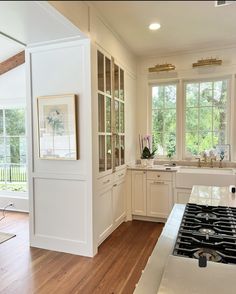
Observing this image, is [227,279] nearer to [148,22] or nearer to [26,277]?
[148,22]

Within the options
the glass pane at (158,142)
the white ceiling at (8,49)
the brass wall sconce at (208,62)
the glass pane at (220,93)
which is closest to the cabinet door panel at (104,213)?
the glass pane at (158,142)

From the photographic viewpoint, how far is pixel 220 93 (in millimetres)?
3746

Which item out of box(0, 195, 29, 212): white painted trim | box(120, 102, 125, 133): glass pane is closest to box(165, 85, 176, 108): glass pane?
box(120, 102, 125, 133): glass pane

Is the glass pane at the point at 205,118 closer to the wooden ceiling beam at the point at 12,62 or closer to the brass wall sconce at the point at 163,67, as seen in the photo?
the brass wall sconce at the point at 163,67

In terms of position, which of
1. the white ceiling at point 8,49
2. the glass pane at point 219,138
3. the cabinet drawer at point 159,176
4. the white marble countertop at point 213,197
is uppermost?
the white ceiling at point 8,49

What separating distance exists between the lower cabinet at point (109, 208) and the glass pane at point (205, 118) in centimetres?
153

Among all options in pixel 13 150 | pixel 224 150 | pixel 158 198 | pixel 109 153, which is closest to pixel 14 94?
pixel 13 150

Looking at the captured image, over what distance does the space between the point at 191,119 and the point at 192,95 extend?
0.38 meters

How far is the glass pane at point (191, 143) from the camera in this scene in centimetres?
390

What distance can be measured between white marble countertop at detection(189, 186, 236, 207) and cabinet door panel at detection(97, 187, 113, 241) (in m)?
1.19

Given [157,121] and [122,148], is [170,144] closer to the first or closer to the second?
[157,121]

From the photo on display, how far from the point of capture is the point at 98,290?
2014 mm

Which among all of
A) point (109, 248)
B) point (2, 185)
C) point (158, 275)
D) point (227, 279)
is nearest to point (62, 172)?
point (109, 248)

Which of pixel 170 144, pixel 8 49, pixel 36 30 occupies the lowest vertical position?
pixel 170 144
